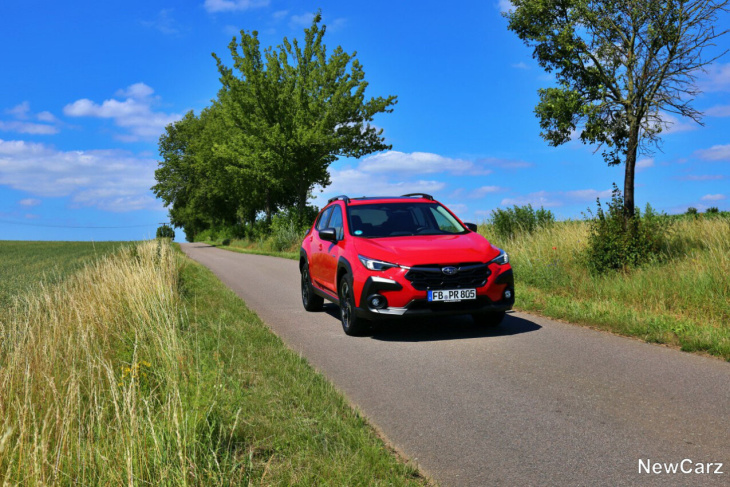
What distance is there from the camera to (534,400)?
4766 millimetres

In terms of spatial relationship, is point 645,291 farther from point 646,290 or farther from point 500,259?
point 500,259

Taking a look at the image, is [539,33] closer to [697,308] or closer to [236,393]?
[697,308]

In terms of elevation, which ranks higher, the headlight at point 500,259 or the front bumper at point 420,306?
the headlight at point 500,259

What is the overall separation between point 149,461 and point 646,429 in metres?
3.42

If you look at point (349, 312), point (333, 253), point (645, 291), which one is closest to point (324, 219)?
point (333, 253)

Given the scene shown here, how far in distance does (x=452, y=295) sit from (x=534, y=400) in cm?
244

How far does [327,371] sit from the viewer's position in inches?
233

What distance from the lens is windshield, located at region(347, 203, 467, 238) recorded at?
8383 mm

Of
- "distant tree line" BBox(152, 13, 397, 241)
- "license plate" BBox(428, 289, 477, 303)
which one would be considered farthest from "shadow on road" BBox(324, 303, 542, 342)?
"distant tree line" BBox(152, 13, 397, 241)

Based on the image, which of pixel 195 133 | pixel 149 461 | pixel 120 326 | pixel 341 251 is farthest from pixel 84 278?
pixel 195 133

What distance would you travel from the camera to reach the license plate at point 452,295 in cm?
703

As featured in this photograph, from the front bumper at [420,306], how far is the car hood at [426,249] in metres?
0.32

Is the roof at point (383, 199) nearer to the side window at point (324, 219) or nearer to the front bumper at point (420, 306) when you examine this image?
the side window at point (324, 219)

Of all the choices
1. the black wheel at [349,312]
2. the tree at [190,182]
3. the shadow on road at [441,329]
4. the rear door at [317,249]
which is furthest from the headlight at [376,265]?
the tree at [190,182]
